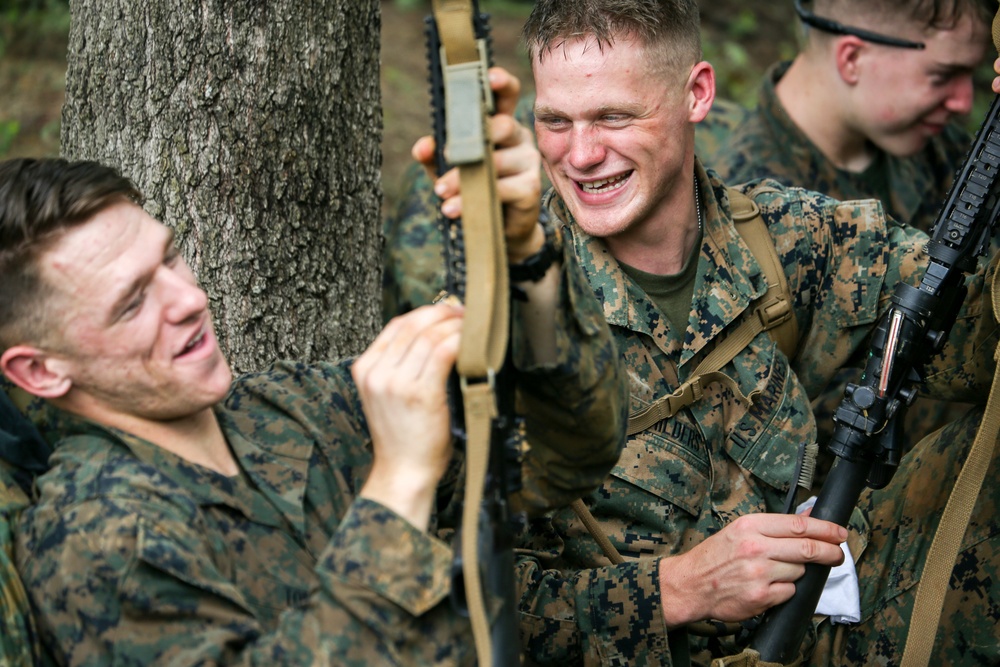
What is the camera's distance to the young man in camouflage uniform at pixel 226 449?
6.68 feet

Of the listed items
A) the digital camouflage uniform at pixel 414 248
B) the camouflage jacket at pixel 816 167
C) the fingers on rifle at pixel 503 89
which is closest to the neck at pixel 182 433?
the fingers on rifle at pixel 503 89

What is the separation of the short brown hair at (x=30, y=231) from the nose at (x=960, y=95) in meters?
4.36

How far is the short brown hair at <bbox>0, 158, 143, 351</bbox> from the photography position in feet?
7.42

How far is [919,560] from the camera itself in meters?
3.47

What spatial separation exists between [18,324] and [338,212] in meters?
1.38

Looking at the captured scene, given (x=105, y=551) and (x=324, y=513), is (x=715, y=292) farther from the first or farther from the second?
(x=105, y=551)

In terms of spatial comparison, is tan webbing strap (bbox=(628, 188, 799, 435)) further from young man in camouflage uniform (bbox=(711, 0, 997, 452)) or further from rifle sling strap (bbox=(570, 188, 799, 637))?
young man in camouflage uniform (bbox=(711, 0, 997, 452))

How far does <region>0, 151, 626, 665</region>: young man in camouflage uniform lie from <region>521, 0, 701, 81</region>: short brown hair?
45.0 inches

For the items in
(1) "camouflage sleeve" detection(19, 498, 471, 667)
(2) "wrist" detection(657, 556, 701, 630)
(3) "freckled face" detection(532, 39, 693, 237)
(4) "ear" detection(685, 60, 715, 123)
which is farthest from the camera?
(4) "ear" detection(685, 60, 715, 123)

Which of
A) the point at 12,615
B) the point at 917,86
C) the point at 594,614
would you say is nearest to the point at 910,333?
the point at 594,614

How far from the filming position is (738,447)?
3.34m

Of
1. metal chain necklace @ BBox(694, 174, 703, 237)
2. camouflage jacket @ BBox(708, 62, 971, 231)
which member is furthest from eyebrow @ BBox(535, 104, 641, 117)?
camouflage jacket @ BBox(708, 62, 971, 231)

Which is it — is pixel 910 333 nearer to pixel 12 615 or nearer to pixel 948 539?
pixel 948 539

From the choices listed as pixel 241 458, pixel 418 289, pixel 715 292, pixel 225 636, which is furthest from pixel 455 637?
pixel 418 289
